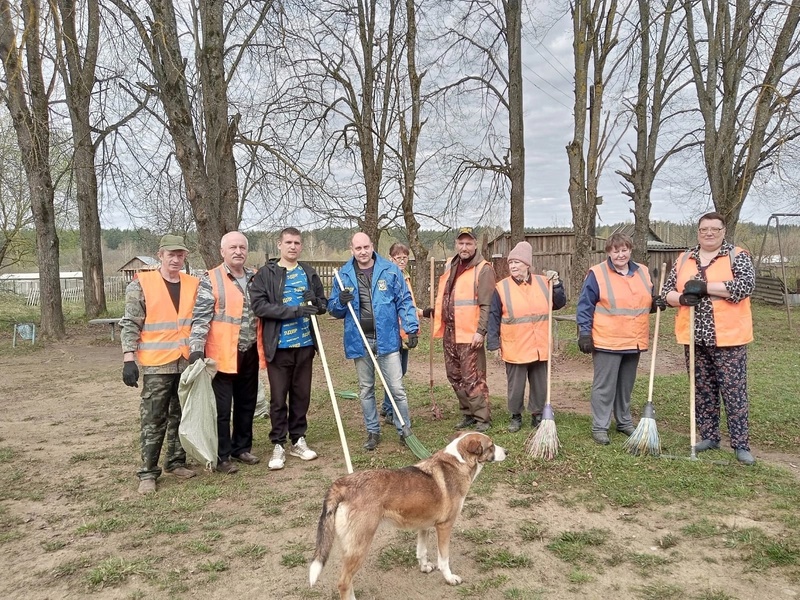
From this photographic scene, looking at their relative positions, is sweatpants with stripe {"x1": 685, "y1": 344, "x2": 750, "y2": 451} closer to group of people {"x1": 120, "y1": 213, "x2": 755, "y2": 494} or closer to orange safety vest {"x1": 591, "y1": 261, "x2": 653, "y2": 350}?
group of people {"x1": 120, "y1": 213, "x2": 755, "y2": 494}

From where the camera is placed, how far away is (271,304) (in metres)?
4.79

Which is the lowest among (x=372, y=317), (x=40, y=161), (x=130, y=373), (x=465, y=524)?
(x=465, y=524)

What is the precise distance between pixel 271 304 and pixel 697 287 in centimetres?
382

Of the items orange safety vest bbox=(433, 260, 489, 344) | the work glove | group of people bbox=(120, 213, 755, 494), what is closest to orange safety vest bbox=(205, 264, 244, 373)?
group of people bbox=(120, 213, 755, 494)

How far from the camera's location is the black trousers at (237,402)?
16.0 feet

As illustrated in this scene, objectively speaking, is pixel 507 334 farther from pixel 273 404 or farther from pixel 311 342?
pixel 273 404

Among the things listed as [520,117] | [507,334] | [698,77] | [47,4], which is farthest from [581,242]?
[47,4]

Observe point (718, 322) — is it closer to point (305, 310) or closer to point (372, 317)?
point (372, 317)

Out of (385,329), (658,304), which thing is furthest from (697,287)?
(385,329)

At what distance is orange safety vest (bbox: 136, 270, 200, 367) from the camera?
4543 millimetres

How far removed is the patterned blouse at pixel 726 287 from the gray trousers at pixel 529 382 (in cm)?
151

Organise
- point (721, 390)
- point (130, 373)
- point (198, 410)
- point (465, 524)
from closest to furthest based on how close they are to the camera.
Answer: point (465, 524)
point (130, 373)
point (198, 410)
point (721, 390)

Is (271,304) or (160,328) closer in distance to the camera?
(160,328)

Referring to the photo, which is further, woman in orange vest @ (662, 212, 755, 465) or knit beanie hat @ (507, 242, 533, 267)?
knit beanie hat @ (507, 242, 533, 267)
